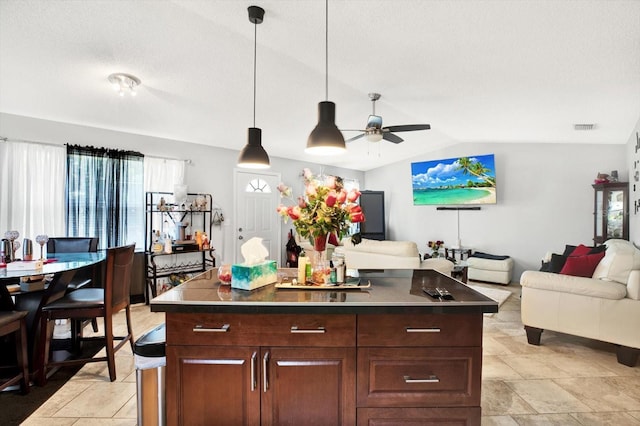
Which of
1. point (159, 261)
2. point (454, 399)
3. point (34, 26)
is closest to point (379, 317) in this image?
point (454, 399)

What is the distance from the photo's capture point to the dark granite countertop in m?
1.48

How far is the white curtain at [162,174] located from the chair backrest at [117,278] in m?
2.26

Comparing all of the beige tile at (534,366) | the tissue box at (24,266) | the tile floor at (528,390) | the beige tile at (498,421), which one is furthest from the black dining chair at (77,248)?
the beige tile at (534,366)

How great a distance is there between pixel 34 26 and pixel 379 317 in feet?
10.2

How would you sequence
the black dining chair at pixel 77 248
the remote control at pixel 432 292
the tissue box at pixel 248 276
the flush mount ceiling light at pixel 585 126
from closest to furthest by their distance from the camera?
the remote control at pixel 432 292, the tissue box at pixel 248 276, the black dining chair at pixel 77 248, the flush mount ceiling light at pixel 585 126

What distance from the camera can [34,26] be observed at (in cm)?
245

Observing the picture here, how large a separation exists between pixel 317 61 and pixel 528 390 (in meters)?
3.24

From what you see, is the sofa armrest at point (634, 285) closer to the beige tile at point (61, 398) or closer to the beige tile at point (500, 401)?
the beige tile at point (500, 401)

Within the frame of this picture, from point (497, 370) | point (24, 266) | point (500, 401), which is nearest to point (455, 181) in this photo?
point (497, 370)

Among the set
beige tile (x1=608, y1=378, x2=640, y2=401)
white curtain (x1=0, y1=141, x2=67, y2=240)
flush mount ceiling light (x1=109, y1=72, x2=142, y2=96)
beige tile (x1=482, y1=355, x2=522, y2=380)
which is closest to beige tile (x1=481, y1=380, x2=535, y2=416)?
beige tile (x1=482, y1=355, x2=522, y2=380)

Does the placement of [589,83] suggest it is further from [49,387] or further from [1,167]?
[1,167]

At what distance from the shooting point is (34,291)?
8.64ft

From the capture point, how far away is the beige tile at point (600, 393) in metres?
2.26

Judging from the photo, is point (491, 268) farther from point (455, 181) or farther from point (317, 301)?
point (317, 301)
